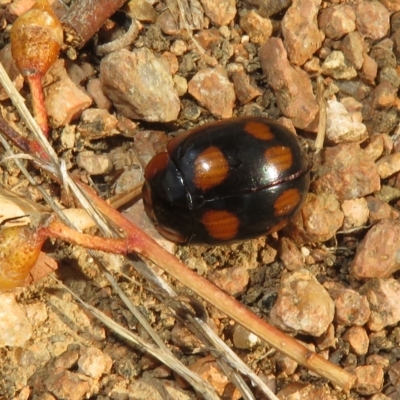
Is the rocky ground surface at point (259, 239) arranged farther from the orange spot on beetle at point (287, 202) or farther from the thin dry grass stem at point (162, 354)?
the orange spot on beetle at point (287, 202)

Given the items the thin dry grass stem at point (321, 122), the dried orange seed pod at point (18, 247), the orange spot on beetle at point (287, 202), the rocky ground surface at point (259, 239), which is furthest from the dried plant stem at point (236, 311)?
the thin dry grass stem at point (321, 122)

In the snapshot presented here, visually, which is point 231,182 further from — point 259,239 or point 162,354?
point 162,354

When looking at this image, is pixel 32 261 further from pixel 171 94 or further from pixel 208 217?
pixel 171 94

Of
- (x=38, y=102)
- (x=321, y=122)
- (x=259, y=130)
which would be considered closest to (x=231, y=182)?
(x=259, y=130)

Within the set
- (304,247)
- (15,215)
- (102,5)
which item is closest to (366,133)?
(304,247)

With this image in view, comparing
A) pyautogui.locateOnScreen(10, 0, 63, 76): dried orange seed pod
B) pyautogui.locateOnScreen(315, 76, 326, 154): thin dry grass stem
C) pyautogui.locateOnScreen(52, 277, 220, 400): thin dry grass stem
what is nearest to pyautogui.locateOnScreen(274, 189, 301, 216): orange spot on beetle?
pyautogui.locateOnScreen(315, 76, 326, 154): thin dry grass stem

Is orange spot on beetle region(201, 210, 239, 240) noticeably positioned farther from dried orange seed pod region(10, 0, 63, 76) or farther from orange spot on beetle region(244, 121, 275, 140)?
dried orange seed pod region(10, 0, 63, 76)
